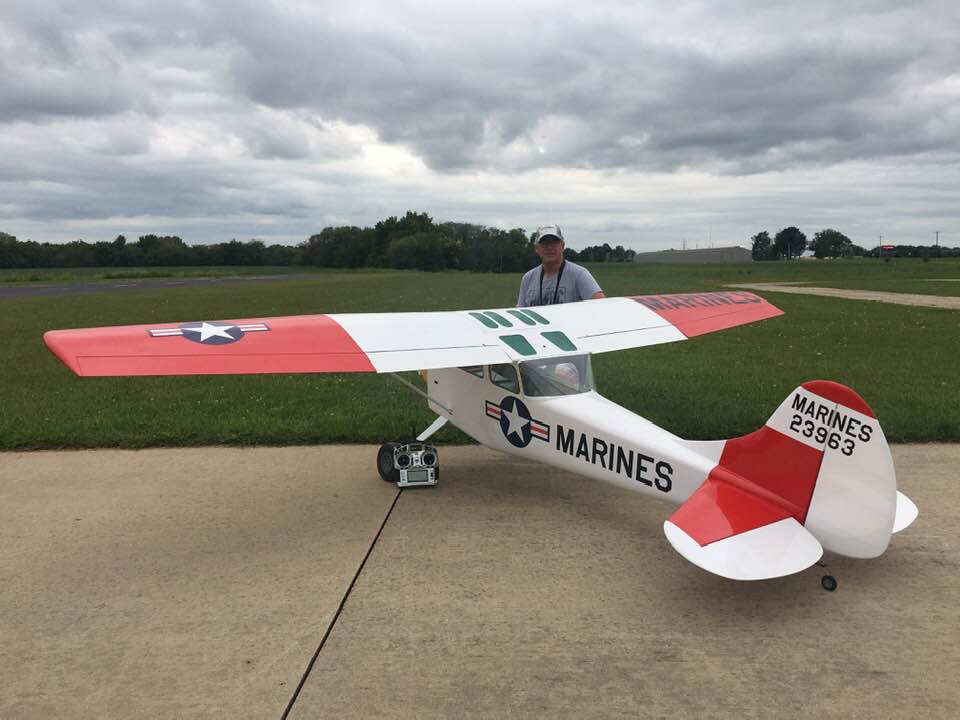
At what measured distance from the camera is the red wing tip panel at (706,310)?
6770mm

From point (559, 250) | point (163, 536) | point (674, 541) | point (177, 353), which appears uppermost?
point (559, 250)

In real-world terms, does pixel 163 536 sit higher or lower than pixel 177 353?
lower

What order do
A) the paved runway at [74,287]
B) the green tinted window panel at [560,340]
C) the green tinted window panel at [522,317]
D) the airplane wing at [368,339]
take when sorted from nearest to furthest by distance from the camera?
the airplane wing at [368,339]
the green tinted window panel at [560,340]
the green tinted window panel at [522,317]
the paved runway at [74,287]

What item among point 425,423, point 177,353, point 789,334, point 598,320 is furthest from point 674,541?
point 789,334

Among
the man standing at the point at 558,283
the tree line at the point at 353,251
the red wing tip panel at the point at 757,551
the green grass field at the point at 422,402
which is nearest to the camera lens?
the red wing tip panel at the point at 757,551

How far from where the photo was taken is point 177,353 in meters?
4.27

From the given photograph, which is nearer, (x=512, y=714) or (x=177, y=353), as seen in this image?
(x=512, y=714)

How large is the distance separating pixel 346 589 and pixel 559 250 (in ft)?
12.8

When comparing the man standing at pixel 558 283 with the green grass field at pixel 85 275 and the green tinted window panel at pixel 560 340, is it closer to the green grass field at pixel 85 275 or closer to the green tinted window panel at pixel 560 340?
the green tinted window panel at pixel 560 340

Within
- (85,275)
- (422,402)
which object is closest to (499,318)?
(422,402)

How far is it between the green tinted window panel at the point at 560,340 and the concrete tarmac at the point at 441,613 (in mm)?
1389

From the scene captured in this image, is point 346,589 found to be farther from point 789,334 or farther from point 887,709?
point 789,334

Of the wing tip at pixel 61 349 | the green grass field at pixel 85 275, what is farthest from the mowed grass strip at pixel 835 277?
the green grass field at pixel 85 275

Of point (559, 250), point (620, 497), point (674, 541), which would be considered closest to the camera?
point (674, 541)
